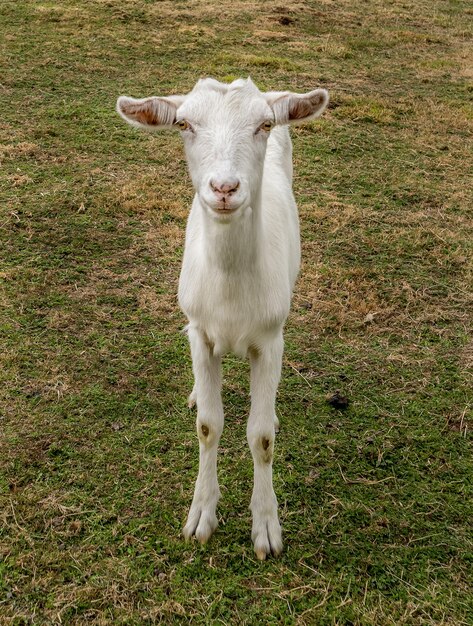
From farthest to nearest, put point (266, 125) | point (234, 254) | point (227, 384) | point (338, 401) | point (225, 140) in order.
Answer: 1. point (227, 384)
2. point (338, 401)
3. point (234, 254)
4. point (266, 125)
5. point (225, 140)

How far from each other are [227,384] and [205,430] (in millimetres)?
1107

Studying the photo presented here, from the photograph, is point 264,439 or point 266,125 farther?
point 264,439

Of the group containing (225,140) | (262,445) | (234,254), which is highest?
(225,140)

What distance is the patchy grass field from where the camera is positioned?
3.32 meters

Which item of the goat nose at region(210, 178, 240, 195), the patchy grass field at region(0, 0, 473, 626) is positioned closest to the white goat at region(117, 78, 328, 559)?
the goat nose at region(210, 178, 240, 195)

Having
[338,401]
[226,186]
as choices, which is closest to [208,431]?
[338,401]

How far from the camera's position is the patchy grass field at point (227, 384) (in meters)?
3.32

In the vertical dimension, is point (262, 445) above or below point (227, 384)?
above

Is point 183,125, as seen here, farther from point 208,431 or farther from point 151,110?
point 208,431

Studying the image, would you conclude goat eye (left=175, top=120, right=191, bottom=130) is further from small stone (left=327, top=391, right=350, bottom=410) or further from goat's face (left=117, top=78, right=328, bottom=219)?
small stone (left=327, top=391, right=350, bottom=410)

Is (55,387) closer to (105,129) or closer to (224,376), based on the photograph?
(224,376)

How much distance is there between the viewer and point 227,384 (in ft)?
15.2

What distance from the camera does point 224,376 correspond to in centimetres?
473

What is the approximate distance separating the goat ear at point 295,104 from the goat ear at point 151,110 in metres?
0.44
